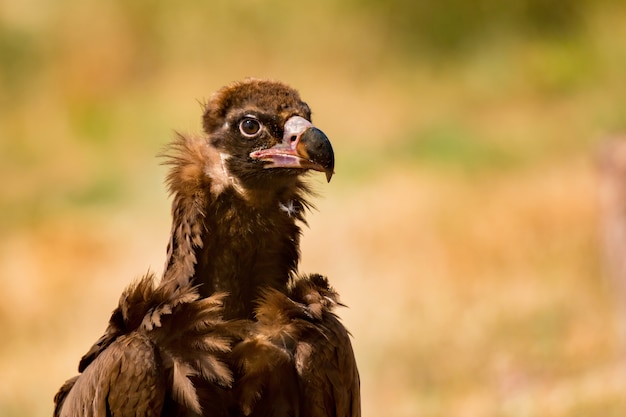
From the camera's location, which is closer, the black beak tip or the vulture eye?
the black beak tip

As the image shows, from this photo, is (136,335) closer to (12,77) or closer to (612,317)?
(612,317)

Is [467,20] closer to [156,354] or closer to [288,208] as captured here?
[288,208]

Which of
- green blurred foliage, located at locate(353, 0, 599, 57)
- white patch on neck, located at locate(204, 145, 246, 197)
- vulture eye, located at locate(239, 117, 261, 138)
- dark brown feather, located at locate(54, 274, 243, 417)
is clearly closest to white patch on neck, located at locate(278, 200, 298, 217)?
white patch on neck, located at locate(204, 145, 246, 197)

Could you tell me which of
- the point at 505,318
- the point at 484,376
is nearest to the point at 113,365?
the point at 484,376

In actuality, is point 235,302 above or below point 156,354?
above

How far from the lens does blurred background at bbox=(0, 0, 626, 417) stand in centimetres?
745

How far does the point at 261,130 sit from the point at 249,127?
4cm

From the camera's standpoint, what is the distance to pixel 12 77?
8.59m

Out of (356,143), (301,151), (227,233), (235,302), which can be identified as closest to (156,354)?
(235,302)

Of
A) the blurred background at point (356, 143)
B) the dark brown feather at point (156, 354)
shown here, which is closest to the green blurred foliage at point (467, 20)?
the blurred background at point (356, 143)

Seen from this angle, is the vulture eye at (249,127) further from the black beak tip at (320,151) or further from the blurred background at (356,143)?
the blurred background at (356,143)

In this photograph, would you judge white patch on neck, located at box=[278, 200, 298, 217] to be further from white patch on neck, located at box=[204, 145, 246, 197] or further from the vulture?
white patch on neck, located at box=[204, 145, 246, 197]

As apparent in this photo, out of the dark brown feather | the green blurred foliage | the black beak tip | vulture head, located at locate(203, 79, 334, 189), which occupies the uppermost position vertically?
the green blurred foliage

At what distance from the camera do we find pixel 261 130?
3590mm
